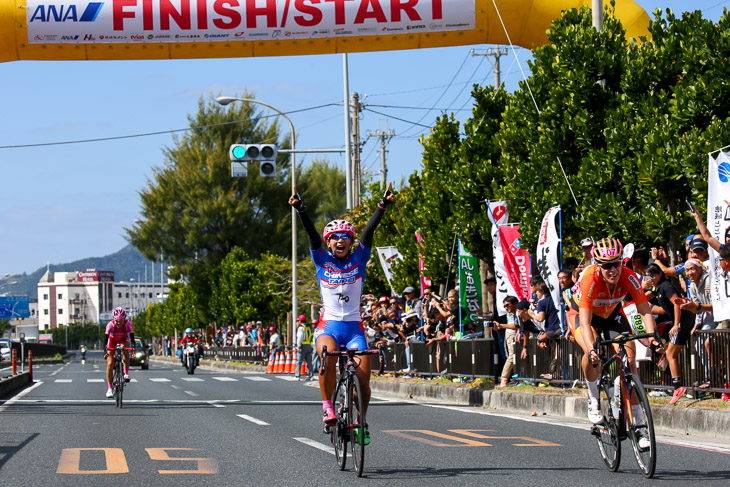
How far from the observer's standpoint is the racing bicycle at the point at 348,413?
7.88 m

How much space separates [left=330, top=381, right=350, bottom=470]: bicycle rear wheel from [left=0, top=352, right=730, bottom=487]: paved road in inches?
6.3

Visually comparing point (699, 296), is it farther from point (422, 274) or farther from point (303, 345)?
point (303, 345)

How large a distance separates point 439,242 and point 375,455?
54.6ft

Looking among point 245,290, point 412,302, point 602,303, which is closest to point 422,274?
point 412,302

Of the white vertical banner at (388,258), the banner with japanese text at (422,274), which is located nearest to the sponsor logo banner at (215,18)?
the banner with japanese text at (422,274)

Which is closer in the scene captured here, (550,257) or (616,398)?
(616,398)

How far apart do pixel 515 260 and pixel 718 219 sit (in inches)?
254

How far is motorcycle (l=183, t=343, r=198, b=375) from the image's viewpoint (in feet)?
126

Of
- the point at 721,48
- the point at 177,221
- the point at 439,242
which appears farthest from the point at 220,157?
the point at 721,48

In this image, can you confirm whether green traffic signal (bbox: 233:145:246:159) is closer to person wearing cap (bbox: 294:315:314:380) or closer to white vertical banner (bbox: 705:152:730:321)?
person wearing cap (bbox: 294:315:314:380)

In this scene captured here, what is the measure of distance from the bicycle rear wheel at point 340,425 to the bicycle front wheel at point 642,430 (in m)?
2.15

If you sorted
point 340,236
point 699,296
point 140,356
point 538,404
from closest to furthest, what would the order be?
point 340,236 → point 699,296 → point 538,404 → point 140,356

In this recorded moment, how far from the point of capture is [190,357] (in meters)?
38.3

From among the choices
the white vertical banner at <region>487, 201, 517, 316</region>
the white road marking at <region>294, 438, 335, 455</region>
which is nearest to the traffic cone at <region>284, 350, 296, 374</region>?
the white vertical banner at <region>487, 201, 517, 316</region>
